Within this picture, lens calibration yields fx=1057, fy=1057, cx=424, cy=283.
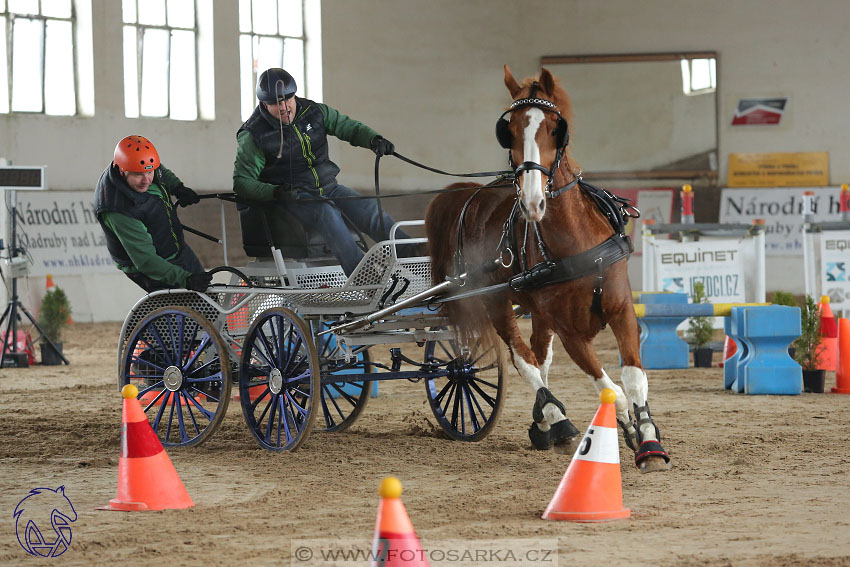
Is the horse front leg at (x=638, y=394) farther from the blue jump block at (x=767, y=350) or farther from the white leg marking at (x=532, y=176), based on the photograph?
the blue jump block at (x=767, y=350)

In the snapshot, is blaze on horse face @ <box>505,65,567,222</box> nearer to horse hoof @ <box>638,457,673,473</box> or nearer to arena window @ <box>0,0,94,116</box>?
horse hoof @ <box>638,457,673,473</box>

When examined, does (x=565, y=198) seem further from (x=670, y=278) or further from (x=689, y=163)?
(x=689, y=163)

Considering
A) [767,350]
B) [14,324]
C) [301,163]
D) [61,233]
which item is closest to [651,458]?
[301,163]

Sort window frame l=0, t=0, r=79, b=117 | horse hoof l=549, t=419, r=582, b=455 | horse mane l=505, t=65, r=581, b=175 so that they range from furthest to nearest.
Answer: window frame l=0, t=0, r=79, b=117
horse hoof l=549, t=419, r=582, b=455
horse mane l=505, t=65, r=581, b=175

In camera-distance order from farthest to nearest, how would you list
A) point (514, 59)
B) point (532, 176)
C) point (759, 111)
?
point (514, 59) → point (759, 111) → point (532, 176)

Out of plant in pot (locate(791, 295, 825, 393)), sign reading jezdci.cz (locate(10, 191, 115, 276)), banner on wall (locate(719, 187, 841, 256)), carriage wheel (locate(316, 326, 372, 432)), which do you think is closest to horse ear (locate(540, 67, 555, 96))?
carriage wheel (locate(316, 326, 372, 432))

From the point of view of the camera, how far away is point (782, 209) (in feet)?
62.1

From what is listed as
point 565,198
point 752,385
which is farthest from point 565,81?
point 565,198

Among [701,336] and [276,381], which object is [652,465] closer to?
[276,381]

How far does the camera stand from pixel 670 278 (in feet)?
36.8

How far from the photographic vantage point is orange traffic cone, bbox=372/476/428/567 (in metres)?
2.84

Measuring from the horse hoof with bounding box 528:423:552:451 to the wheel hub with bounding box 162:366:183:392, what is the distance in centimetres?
201

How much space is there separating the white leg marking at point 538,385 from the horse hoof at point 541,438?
0.02 metres

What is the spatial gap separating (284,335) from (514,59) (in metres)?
14.6
